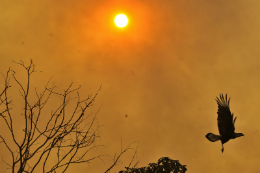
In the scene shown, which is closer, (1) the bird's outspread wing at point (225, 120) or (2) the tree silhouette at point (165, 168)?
(2) the tree silhouette at point (165, 168)

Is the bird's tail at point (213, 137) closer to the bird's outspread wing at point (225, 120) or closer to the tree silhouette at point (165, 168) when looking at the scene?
the bird's outspread wing at point (225, 120)

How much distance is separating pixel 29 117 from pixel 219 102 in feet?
15.6

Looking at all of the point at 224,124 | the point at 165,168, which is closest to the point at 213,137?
the point at 224,124

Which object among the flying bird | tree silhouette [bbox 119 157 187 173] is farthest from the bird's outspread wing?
tree silhouette [bbox 119 157 187 173]

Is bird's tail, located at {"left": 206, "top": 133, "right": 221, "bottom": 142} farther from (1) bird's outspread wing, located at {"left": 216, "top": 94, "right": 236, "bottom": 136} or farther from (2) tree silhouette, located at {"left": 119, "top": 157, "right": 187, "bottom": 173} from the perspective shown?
(2) tree silhouette, located at {"left": 119, "top": 157, "right": 187, "bottom": 173}

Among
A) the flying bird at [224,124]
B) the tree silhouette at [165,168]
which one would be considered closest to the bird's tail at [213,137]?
the flying bird at [224,124]

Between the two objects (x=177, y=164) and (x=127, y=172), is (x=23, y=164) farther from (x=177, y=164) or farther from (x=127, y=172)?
(x=177, y=164)

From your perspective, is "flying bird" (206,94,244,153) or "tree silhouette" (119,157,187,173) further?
"flying bird" (206,94,244,153)

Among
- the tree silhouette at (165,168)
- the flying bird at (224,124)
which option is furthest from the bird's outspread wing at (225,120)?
the tree silhouette at (165,168)

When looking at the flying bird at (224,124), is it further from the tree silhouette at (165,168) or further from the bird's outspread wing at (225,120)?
the tree silhouette at (165,168)

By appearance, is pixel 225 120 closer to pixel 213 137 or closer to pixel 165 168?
pixel 213 137

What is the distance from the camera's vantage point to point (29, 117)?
3.55 m

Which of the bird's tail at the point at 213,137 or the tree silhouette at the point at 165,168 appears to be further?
the bird's tail at the point at 213,137

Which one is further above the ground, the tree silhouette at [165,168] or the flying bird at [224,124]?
the flying bird at [224,124]
